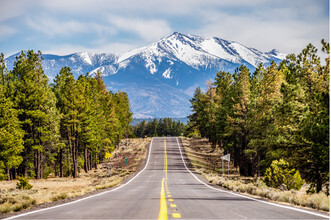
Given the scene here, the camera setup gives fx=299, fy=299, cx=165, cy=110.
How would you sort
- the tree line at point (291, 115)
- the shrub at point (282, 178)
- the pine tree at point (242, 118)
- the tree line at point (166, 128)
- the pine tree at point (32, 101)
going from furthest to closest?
1. the tree line at point (166, 128)
2. the pine tree at point (242, 118)
3. the pine tree at point (32, 101)
4. the shrub at point (282, 178)
5. the tree line at point (291, 115)

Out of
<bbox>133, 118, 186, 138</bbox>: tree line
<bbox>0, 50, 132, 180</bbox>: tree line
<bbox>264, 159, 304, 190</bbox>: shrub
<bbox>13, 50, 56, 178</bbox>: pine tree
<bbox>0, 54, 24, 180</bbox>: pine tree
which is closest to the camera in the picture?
<bbox>264, 159, 304, 190</bbox>: shrub

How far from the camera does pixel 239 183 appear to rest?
20594 millimetres

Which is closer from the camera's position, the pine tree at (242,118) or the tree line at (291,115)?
the tree line at (291,115)

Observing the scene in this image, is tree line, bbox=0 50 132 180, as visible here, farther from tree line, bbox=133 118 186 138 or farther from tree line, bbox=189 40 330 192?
tree line, bbox=133 118 186 138

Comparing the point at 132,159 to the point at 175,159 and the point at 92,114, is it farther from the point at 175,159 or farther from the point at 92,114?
the point at 92,114

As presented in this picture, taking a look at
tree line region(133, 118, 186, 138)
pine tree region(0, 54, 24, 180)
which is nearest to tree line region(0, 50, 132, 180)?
pine tree region(0, 54, 24, 180)

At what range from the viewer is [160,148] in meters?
68.4

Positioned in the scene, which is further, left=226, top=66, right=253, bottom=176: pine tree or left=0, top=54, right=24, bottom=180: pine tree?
left=226, top=66, right=253, bottom=176: pine tree

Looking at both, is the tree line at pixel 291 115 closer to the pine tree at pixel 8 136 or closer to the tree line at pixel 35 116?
the tree line at pixel 35 116

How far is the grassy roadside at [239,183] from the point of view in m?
9.48

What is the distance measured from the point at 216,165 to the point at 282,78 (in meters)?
23.2

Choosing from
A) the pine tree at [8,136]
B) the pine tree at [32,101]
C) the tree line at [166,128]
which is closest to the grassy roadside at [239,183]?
the pine tree at [8,136]

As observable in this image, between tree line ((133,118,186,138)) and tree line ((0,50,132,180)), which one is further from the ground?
tree line ((0,50,132,180))

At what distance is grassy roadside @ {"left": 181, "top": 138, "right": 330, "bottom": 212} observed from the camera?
9.48m
